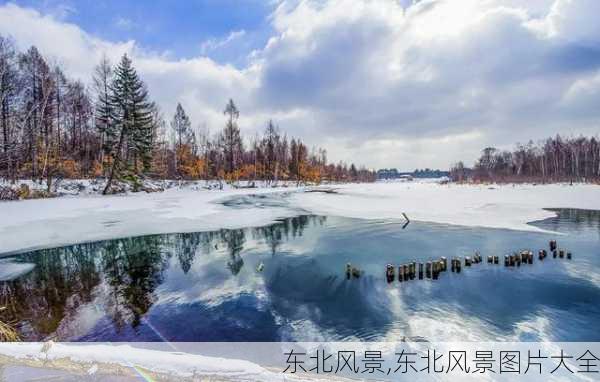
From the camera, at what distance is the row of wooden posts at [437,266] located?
9.20m

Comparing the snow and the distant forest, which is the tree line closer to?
the snow

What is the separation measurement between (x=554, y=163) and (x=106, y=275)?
304ft

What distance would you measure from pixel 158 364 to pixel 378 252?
953 cm

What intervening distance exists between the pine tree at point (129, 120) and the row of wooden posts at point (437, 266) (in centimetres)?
3180

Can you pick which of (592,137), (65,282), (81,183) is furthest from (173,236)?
(592,137)

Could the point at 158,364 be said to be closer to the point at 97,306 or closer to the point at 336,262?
the point at 97,306

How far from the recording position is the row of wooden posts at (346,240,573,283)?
9195 mm

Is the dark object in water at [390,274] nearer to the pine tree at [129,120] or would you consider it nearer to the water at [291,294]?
the water at [291,294]

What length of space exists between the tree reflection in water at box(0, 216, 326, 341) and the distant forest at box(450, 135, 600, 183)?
68.8m

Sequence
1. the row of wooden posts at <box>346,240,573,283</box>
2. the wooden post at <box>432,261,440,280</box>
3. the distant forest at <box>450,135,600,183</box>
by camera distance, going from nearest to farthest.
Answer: the row of wooden posts at <box>346,240,573,283</box> < the wooden post at <box>432,261,440,280</box> < the distant forest at <box>450,135,600,183</box>

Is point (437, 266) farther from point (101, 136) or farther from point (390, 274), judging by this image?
point (101, 136)

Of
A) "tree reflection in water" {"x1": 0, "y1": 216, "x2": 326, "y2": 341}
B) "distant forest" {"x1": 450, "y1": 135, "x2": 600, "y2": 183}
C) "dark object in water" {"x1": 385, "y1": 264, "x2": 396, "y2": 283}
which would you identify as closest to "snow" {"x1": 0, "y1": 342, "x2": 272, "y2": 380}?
"tree reflection in water" {"x1": 0, "y1": 216, "x2": 326, "y2": 341}

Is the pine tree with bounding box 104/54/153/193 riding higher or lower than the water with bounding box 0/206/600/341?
higher

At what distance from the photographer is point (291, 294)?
26.3 feet
